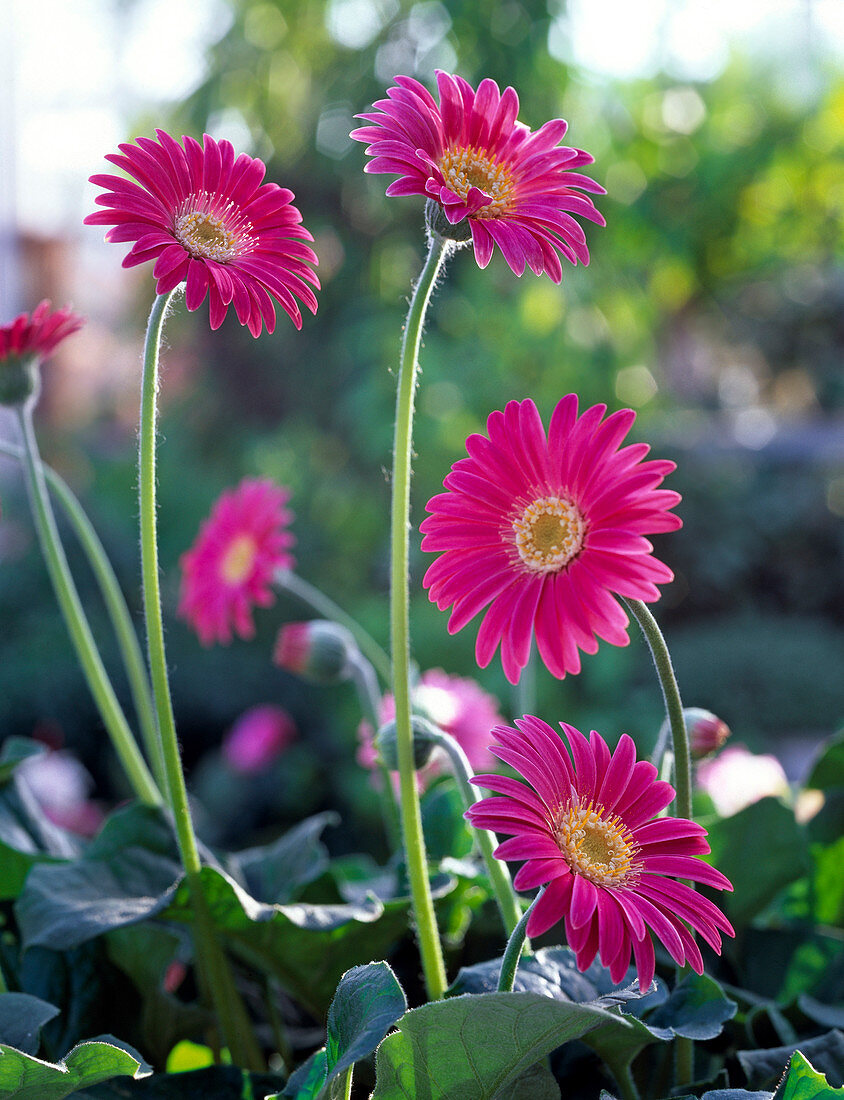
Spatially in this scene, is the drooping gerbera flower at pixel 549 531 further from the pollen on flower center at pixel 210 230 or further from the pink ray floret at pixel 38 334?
the pink ray floret at pixel 38 334

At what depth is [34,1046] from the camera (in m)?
0.40

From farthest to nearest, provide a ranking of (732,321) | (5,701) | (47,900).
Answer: (732,321) < (5,701) < (47,900)

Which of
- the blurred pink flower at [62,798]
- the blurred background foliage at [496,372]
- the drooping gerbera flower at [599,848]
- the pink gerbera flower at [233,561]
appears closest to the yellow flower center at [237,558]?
the pink gerbera flower at [233,561]

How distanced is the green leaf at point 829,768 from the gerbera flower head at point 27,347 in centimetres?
49

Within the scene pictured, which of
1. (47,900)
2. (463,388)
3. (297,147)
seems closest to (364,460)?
(463,388)

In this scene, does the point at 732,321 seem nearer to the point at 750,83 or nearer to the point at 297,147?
the point at 750,83

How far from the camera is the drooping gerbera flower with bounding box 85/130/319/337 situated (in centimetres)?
37

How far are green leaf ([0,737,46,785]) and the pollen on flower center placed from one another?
333 millimetres

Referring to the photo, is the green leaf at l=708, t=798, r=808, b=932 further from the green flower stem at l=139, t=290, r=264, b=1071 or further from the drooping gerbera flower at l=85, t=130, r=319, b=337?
the drooping gerbera flower at l=85, t=130, r=319, b=337

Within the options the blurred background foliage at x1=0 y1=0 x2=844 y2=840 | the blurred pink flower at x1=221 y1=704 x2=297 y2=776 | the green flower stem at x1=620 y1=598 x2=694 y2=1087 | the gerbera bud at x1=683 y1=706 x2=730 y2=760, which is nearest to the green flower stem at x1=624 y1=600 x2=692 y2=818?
the green flower stem at x1=620 y1=598 x2=694 y2=1087

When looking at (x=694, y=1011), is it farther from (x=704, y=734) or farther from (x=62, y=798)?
(x=62, y=798)

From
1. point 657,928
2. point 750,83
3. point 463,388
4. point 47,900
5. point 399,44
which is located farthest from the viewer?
point 750,83

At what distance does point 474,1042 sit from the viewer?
36 centimetres

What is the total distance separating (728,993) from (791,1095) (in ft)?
0.44
